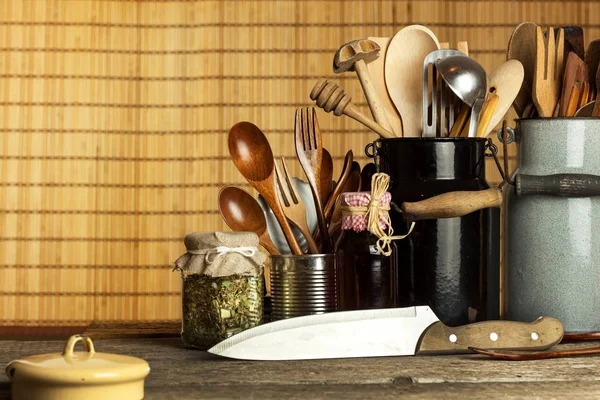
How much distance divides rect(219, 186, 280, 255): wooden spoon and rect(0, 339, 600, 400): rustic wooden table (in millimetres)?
239

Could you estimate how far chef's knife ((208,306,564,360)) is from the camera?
2.90ft

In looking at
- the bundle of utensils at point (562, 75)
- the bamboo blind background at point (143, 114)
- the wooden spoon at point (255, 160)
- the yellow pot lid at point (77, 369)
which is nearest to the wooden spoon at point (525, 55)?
the bundle of utensils at point (562, 75)

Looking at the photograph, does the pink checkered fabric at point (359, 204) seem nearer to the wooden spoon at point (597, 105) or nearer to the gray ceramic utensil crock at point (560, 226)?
the gray ceramic utensil crock at point (560, 226)

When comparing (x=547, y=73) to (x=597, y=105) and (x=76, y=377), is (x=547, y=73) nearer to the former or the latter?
(x=597, y=105)

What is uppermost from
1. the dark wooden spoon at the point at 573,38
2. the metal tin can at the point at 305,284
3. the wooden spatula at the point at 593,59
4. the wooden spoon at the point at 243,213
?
the dark wooden spoon at the point at 573,38

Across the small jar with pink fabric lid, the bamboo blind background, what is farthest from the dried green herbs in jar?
the bamboo blind background

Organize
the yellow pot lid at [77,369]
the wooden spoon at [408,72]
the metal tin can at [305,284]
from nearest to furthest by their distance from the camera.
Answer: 1. the yellow pot lid at [77,369]
2. the metal tin can at [305,284]
3. the wooden spoon at [408,72]

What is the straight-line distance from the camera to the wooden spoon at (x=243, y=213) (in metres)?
1.13

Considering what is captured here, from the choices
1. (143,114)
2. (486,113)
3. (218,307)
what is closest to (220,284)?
(218,307)

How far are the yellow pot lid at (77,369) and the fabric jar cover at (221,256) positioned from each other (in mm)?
244

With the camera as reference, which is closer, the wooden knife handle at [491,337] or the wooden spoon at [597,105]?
the wooden knife handle at [491,337]

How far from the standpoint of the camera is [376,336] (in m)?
0.90

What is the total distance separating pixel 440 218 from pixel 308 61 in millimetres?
2192

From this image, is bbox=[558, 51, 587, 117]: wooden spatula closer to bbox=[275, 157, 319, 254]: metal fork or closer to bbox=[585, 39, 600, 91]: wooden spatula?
bbox=[585, 39, 600, 91]: wooden spatula
